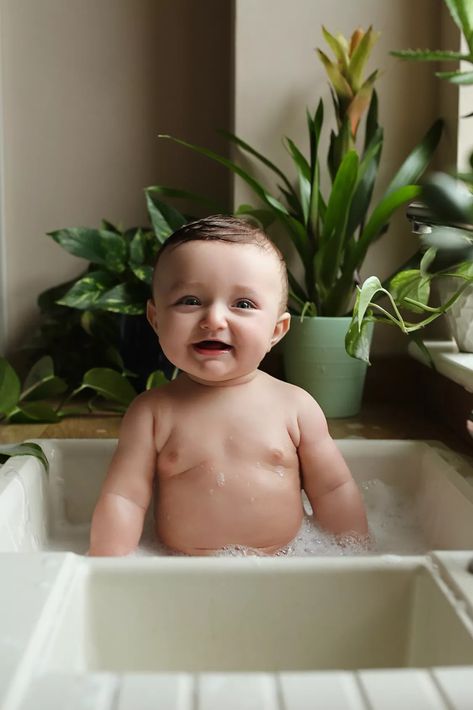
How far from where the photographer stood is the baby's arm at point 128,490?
1036 mm

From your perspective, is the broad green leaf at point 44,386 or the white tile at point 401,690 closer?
the white tile at point 401,690

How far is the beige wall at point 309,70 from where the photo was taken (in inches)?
65.7

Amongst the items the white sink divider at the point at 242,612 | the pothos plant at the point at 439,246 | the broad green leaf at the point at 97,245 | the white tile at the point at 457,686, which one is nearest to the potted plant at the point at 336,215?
the pothos plant at the point at 439,246

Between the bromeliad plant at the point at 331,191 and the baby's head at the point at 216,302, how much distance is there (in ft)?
1.54

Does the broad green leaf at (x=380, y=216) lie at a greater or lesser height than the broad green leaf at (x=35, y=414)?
greater

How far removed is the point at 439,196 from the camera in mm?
443

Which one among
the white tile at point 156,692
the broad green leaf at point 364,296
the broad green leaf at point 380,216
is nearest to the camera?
the white tile at point 156,692

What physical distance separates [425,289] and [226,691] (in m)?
0.70

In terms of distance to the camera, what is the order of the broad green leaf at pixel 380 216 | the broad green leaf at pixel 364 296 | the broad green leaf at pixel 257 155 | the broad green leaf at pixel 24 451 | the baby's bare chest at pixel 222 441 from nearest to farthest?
1. the broad green leaf at pixel 364 296
2. the baby's bare chest at pixel 222 441
3. the broad green leaf at pixel 24 451
4. the broad green leaf at pixel 380 216
5. the broad green leaf at pixel 257 155

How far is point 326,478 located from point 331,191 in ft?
2.00

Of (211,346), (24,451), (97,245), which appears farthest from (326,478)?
(97,245)

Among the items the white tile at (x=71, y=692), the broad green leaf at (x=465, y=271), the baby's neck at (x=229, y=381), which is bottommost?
the white tile at (x=71, y=692)

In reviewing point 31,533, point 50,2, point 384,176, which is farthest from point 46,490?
point 50,2

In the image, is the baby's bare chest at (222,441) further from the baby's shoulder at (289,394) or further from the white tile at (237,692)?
the white tile at (237,692)
